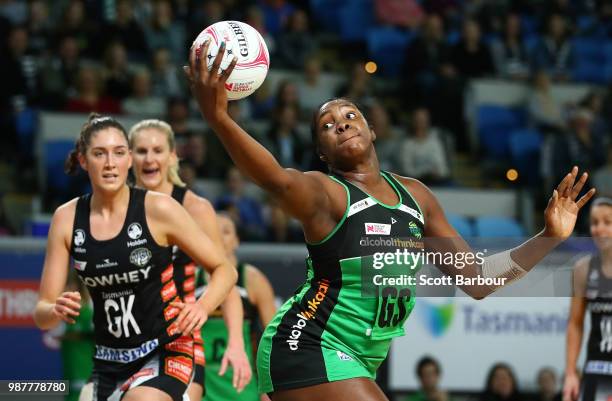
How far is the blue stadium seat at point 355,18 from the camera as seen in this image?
1521cm

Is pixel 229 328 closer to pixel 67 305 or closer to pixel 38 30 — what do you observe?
pixel 67 305

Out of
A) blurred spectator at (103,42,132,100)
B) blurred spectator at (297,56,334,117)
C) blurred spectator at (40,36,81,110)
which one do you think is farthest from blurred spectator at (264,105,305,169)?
blurred spectator at (40,36,81,110)

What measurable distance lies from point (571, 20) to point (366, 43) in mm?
3635

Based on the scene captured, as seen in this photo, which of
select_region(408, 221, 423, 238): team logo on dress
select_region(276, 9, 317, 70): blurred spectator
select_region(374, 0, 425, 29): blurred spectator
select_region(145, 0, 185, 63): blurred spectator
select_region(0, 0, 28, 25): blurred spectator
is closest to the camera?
select_region(408, 221, 423, 238): team logo on dress

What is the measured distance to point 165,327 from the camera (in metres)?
5.58

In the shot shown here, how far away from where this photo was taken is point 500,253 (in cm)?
522

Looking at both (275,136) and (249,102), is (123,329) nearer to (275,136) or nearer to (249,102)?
(275,136)

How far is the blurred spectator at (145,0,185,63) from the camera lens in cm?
1321

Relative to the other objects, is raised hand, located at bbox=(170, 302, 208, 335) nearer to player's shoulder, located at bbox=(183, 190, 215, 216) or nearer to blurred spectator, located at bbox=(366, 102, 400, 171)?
player's shoulder, located at bbox=(183, 190, 215, 216)

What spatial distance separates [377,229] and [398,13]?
35.2ft

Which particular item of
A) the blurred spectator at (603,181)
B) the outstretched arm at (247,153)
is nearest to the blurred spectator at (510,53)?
the blurred spectator at (603,181)

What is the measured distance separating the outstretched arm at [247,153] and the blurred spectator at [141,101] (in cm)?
757

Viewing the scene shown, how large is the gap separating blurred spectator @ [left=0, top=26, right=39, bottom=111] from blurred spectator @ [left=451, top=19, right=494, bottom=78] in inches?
220

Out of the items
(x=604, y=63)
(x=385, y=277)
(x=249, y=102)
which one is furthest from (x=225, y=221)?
(x=604, y=63)
